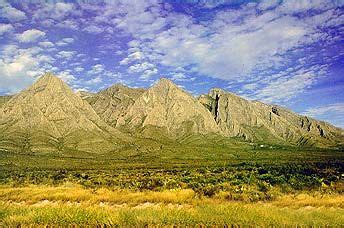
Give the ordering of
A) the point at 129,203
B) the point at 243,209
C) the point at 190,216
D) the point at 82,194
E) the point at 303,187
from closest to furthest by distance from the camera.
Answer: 1. the point at 190,216
2. the point at 243,209
3. the point at 129,203
4. the point at 82,194
5. the point at 303,187

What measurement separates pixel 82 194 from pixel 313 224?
1548 cm

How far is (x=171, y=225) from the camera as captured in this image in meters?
15.2

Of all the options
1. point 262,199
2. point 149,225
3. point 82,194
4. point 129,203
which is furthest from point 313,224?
point 82,194

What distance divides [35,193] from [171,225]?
14.8m

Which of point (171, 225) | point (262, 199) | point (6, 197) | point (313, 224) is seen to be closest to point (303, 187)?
point (262, 199)

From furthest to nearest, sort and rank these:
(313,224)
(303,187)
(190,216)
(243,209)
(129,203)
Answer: (303,187) → (129,203) → (243,209) → (190,216) → (313,224)

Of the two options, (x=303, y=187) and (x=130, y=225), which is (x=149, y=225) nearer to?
(x=130, y=225)

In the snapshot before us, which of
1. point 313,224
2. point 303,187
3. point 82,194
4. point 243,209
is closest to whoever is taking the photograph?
point 313,224

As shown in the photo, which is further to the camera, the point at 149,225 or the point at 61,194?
the point at 61,194

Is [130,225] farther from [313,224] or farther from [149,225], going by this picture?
[313,224]

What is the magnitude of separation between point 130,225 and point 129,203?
26.7 feet

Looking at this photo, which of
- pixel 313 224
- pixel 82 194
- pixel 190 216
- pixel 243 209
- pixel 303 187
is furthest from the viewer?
pixel 303 187

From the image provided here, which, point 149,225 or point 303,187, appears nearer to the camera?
point 149,225

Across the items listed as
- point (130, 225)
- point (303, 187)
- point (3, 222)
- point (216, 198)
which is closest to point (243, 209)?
point (130, 225)
